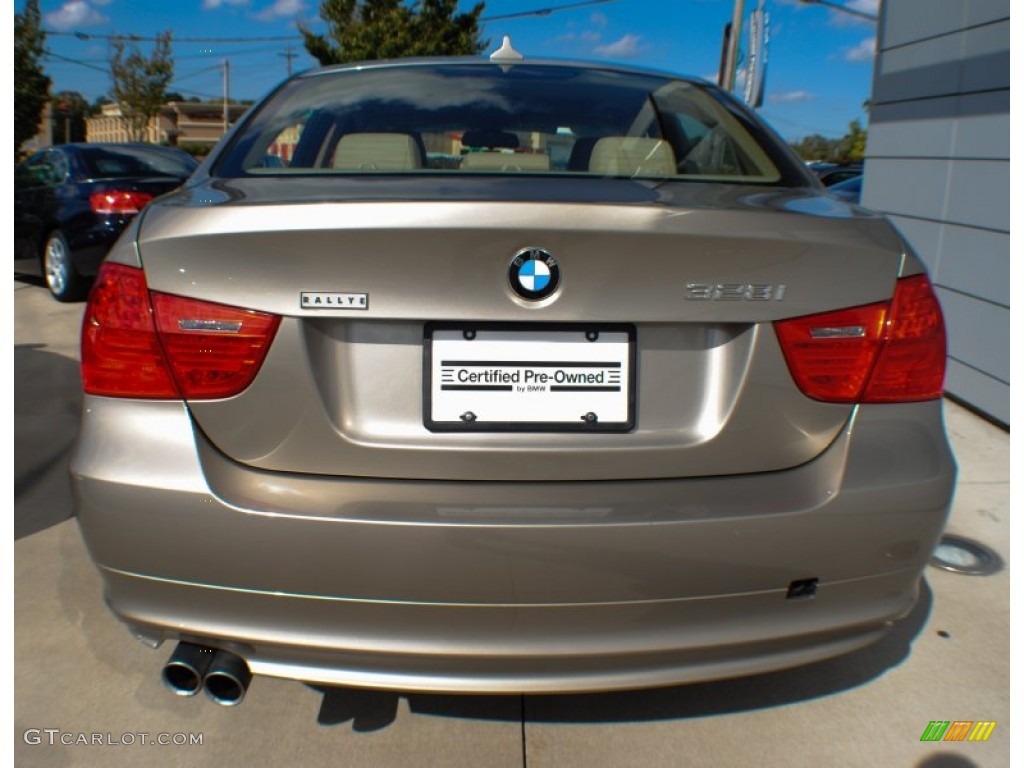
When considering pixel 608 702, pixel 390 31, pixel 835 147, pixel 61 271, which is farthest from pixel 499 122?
pixel 835 147

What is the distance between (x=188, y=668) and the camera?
169 centimetres

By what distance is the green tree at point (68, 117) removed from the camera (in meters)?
43.1

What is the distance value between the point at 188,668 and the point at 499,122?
164cm

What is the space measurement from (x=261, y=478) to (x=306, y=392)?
19 cm

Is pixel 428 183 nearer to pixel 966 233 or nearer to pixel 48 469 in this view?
pixel 48 469

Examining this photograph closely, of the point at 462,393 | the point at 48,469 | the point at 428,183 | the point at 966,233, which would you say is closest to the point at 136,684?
the point at 462,393

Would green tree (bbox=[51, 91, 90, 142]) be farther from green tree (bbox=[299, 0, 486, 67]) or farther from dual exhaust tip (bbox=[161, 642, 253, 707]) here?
dual exhaust tip (bbox=[161, 642, 253, 707])

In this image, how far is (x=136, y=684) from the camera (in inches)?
88.8

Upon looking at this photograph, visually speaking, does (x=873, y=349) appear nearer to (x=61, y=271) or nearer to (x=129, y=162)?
(x=61, y=271)

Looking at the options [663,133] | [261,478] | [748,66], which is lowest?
[261,478]

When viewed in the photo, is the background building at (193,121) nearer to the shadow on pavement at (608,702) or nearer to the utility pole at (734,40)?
the utility pole at (734,40)

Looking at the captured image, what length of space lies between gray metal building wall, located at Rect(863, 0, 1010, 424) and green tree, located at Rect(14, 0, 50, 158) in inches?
1118

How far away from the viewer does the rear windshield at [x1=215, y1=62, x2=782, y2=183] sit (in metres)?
2.32

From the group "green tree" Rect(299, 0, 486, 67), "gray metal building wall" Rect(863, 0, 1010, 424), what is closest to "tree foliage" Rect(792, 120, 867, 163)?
"green tree" Rect(299, 0, 486, 67)
